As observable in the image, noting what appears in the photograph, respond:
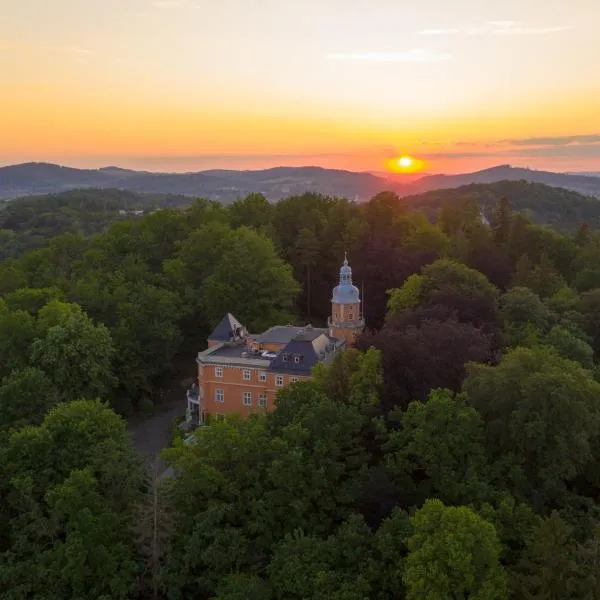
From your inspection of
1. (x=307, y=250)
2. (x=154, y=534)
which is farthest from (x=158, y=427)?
(x=307, y=250)

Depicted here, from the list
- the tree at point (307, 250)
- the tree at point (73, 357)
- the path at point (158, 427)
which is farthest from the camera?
the tree at point (307, 250)

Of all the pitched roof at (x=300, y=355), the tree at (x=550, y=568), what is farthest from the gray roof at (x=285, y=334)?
the tree at (x=550, y=568)

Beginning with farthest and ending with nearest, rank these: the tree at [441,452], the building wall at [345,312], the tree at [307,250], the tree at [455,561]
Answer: the tree at [307,250], the building wall at [345,312], the tree at [441,452], the tree at [455,561]

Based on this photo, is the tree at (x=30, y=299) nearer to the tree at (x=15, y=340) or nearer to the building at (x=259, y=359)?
the tree at (x=15, y=340)

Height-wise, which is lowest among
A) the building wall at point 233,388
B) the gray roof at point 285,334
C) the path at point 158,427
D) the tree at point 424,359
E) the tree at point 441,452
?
the path at point 158,427

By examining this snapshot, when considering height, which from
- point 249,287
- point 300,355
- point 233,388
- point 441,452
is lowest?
point 233,388

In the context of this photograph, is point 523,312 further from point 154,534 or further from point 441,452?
point 154,534

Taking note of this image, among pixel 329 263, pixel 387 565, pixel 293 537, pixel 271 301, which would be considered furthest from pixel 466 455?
pixel 329 263

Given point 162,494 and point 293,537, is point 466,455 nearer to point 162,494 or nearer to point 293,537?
point 293,537
